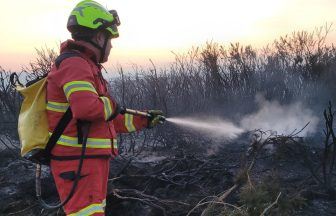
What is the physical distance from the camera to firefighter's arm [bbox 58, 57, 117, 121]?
280 centimetres

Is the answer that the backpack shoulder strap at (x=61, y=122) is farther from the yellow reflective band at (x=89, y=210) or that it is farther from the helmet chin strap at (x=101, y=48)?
the yellow reflective band at (x=89, y=210)

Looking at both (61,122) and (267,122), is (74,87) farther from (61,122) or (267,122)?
(267,122)

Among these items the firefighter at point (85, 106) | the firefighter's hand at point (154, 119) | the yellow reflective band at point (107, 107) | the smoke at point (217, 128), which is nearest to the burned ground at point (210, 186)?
the firefighter's hand at point (154, 119)

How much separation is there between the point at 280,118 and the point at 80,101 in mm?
7230

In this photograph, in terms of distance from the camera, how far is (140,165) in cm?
Result: 653

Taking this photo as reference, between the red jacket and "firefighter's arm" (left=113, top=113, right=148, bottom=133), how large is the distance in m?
0.45

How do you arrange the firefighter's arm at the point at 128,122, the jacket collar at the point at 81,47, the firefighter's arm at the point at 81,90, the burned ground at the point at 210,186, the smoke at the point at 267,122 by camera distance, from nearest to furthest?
1. the firefighter's arm at the point at 81,90
2. the jacket collar at the point at 81,47
3. the firefighter's arm at the point at 128,122
4. the burned ground at the point at 210,186
5. the smoke at the point at 267,122

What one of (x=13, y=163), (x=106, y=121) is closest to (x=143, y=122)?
(x=106, y=121)

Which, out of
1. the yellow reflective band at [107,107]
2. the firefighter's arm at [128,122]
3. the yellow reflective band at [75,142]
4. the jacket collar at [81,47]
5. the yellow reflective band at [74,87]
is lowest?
the yellow reflective band at [75,142]

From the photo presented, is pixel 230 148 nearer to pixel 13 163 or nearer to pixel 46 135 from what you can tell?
pixel 13 163

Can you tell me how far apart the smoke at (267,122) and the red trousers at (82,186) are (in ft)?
16.6

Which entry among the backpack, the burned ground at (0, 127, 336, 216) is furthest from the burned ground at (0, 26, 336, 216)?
the backpack

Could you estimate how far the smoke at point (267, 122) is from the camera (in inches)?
329

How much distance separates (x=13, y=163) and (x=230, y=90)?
525cm
